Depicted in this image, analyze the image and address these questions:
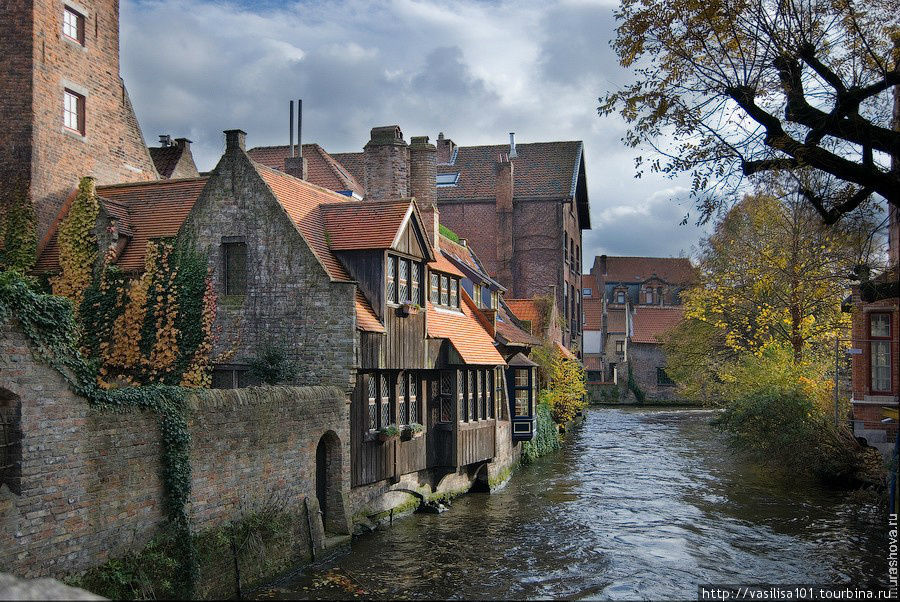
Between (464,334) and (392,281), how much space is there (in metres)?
4.65

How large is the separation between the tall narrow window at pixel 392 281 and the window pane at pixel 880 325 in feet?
37.1

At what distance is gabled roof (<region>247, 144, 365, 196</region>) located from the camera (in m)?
37.4

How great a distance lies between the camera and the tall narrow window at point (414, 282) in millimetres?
19984

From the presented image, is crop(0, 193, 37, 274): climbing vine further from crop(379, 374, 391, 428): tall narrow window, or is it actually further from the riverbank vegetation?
the riverbank vegetation

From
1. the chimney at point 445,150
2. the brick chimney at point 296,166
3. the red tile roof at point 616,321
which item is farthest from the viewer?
the red tile roof at point 616,321

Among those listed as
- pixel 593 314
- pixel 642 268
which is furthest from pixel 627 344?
pixel 642 268

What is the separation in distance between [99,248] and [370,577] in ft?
33.6

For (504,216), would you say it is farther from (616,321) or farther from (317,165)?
(616,321)

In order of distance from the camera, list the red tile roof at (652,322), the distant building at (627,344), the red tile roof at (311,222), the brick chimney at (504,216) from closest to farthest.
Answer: the red tile roof at (311,222) < the brick chimney at (504,216) < the distant building at (627,344) < the red tile roof at (652,322)

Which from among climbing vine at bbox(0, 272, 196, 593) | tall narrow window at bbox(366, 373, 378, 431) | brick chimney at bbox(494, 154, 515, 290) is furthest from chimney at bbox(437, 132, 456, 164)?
climbing vine at bbox(0, 272, 196, 593)

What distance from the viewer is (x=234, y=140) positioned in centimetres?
1902

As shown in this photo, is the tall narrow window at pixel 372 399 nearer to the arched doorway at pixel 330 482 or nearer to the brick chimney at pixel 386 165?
the arched doorway at pixel 330 482

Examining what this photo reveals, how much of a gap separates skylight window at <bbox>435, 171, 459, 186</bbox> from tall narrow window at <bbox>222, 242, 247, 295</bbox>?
104 feet

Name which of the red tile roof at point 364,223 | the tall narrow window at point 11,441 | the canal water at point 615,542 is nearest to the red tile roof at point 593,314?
the canal water at point 615,542
